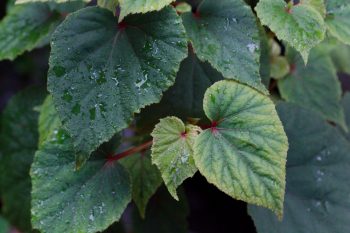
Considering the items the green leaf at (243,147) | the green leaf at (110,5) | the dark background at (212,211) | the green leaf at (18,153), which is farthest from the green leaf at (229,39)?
the green leaf at (18,153)

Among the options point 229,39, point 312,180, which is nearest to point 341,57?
point 312,180

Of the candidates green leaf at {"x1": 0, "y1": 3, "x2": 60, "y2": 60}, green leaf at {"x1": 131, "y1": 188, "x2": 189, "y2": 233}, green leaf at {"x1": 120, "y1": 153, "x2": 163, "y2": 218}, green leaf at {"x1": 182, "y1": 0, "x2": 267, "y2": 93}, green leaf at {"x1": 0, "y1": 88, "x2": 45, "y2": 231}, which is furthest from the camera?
green leaf at {"x1": 0, "y1": 88, "x2": 45, "y2": 231}

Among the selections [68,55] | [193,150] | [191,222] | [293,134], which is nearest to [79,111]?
[68,55]

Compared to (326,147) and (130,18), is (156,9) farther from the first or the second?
(326,147)

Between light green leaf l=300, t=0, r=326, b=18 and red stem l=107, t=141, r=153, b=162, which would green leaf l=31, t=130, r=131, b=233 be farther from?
light green leaf l=300, t=0, r=326, b=18

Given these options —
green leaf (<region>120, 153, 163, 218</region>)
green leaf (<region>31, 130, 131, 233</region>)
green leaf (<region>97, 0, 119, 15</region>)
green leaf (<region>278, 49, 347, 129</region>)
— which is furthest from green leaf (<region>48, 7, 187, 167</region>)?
green leaf (<region>278, 49, 347, 129</region>)

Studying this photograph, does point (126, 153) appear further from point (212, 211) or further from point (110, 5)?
point (212, 211)

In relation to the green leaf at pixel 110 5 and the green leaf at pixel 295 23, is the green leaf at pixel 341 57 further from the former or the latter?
the green leaf at pixel 110 5
